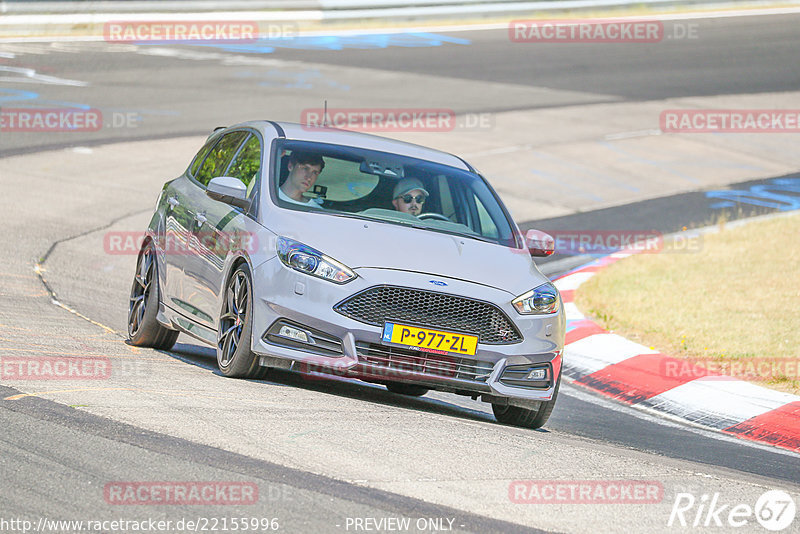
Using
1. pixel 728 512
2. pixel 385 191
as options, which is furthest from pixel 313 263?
pixel 728 512

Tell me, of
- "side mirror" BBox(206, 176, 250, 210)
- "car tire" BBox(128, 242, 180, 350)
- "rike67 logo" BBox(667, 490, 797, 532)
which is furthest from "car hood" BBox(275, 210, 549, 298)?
"rike67 logo" BBox(667, 490, 797, 532)

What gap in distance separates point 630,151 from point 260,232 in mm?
14953

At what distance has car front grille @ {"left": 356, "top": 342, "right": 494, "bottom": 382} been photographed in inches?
284

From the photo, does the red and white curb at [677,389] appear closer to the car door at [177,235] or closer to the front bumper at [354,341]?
the front bumper at [354,341]

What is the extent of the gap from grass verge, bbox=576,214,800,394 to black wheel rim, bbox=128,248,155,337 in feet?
14.2

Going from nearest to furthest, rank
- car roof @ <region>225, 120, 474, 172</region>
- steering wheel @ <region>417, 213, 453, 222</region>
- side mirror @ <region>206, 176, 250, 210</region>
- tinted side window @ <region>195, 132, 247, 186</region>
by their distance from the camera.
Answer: side mirror @ <region>206, 176, 250, 210</region>, steering wheel @ <region>417, 213, 453, 222</region>, car roof @ <region>225, 120, 474, 172</region>, tinted side window @ <region>195, 132, 247, 186</region>

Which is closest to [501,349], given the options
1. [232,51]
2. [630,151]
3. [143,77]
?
[630,151]

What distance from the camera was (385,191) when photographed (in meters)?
8.37

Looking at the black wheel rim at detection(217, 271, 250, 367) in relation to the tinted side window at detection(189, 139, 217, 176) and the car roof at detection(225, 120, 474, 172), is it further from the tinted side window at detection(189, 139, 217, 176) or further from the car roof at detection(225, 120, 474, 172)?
the tinted side window at detection(189, 139, 217, 176)

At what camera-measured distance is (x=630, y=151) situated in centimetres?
2164

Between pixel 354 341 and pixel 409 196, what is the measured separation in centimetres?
154

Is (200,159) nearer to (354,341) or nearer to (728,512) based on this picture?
(354,341)

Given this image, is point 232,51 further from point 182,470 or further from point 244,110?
point 182,470

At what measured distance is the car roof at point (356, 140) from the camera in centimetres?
871
